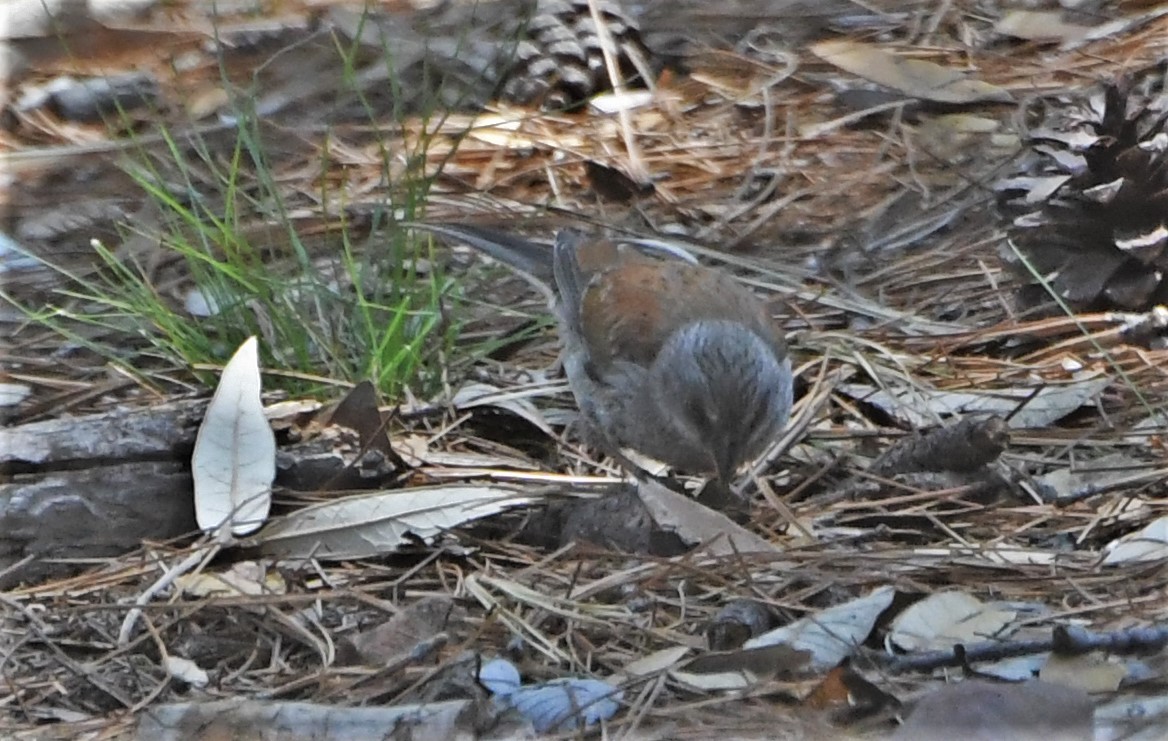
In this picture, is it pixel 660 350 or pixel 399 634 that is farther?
pixel 660 350

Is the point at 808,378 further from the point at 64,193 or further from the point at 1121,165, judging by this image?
the point at 64,193

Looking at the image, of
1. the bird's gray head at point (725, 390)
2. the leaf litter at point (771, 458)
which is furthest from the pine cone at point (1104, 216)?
the bird's gray head at point (725, 390)

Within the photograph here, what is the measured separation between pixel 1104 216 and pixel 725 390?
135 centimetres

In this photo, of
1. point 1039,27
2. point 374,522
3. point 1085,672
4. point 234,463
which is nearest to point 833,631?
point 1085,672

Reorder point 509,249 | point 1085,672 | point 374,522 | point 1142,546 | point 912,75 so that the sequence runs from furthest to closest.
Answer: point 912,75 → point 509,249 → point 374,522 → point 1142,546 → point 1085,672

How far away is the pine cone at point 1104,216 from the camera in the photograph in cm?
426

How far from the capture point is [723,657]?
2582mm

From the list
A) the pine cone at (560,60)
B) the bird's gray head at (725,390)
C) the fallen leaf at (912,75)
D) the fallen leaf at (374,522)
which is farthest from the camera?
the pine cone at (560,60)

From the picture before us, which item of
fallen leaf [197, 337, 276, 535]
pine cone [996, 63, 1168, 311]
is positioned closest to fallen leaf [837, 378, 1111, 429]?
pine cone [996, 63, 1168, 311]

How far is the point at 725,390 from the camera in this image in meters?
3.63

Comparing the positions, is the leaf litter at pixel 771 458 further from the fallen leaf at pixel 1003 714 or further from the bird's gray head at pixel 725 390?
the bird's gray head at pixel 725 390

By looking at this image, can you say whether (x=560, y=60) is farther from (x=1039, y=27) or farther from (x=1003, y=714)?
(x=1003, y=714)

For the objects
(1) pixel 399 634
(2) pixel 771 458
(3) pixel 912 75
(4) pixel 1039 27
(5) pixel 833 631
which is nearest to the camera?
(5) pixel 833 631

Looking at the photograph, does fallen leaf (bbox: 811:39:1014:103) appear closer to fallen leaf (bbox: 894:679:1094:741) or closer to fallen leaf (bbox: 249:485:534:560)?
fallen leaf (bbox: 249:485:534:560)
